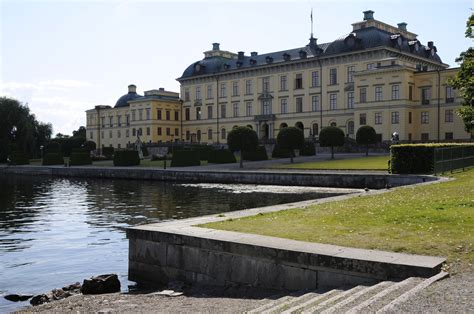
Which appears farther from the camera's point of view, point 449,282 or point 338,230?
point 338,230

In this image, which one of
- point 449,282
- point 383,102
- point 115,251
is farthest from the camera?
point 383,102

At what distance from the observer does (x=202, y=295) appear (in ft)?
26.7

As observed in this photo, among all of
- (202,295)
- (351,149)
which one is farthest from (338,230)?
(351,149)

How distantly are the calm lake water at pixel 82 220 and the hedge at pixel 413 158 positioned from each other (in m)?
4.54

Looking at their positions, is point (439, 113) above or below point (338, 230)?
above

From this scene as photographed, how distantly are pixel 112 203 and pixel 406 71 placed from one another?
42706mm

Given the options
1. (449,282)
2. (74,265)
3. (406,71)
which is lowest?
(74,265)

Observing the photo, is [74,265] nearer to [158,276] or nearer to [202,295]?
[158,276]

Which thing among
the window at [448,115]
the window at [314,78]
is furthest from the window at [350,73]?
the window at [448,115]

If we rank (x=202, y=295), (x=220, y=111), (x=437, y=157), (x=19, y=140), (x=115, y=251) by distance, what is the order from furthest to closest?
1. (x=220, y=111)
2. (x=19, y=140)
3. (x=437, y=157)
4. (x=115, y=251)
5. (x=202, y=295)

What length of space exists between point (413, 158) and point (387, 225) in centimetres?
1777

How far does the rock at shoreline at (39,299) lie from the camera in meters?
8.94

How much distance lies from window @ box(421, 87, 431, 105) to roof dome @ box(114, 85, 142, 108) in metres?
54.4

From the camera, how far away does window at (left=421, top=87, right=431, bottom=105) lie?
2263 inches
